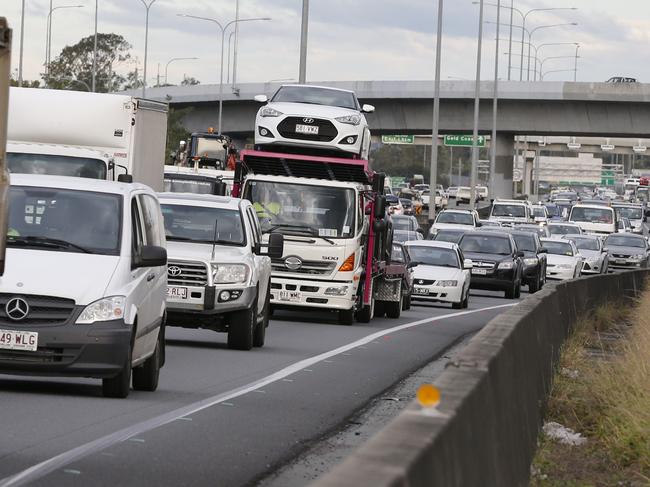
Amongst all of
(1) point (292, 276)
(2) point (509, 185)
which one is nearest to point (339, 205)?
(1) point (292, 276)

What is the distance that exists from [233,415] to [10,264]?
2.00 meters

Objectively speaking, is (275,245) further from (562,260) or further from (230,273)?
(562,260)

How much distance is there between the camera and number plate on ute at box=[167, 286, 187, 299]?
19.4 metres

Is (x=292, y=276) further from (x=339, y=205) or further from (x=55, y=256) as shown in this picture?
(x=55, y=256)

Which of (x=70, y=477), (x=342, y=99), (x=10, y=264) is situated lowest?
→ (x=70, y=477)

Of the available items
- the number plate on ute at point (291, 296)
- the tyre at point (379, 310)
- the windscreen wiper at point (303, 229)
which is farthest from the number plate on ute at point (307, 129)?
the tyre at point (379, 310)

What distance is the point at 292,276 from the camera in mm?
26141

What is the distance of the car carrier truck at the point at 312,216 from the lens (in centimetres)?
2602

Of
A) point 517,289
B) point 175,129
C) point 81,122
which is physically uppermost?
point 175,129

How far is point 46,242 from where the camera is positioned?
43.8 feet

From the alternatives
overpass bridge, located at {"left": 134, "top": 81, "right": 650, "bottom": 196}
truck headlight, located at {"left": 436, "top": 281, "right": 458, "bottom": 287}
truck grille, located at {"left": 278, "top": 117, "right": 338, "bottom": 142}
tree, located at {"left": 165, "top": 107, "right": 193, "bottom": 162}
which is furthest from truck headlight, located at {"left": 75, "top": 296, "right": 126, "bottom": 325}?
tree, located at {"left": 165, "top": 107, "right": 193, "bottom": 162}

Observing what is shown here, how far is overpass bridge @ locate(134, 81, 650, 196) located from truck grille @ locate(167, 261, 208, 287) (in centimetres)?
6440

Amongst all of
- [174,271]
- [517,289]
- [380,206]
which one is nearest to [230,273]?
[174,271]

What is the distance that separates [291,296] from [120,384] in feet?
43.3
